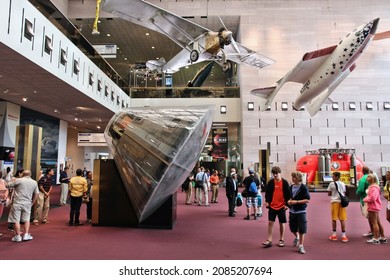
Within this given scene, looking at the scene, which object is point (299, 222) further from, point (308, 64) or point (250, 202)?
point (308, 64)

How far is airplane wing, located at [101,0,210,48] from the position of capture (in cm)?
1041

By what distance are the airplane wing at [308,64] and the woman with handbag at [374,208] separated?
22.7 feet

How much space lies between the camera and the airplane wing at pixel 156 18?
34.2 feet

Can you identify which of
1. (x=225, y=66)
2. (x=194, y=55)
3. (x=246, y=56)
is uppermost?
(x=246, y=56)

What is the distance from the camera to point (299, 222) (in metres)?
4.57

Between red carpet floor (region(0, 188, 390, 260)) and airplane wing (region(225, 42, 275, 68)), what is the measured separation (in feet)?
31.9

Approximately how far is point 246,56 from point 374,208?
35.9ft

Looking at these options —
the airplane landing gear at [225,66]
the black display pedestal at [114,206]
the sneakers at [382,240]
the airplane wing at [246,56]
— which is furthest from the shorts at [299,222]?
the airplane wing at [246,56]

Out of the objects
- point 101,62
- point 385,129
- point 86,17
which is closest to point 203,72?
point 101,62

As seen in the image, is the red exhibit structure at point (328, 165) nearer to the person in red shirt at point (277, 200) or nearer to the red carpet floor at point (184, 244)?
the red carpet floor at point (184, 244)

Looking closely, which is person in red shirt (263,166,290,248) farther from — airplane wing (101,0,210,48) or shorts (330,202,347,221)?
airplane wing (101,0,210,48)

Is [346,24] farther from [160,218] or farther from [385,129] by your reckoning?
[160,218]

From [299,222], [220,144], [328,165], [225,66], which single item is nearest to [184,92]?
[220,144]

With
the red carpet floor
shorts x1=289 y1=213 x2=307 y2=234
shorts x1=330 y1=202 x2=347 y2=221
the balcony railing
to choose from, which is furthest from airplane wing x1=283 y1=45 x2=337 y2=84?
the balcony railing
